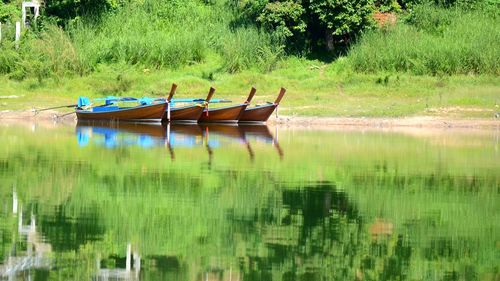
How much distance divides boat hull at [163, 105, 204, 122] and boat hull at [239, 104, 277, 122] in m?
1.38

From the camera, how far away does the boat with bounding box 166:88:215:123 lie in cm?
3253

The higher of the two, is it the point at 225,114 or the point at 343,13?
the point at 343,13

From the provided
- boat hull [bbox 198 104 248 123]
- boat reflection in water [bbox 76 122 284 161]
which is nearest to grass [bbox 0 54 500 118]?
boat hull [bbox 198 104 248 123]

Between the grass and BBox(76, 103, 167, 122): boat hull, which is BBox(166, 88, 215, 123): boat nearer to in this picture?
BBox(76, 103, 167, 122): boat hull

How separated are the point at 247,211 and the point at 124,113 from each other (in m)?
19.0

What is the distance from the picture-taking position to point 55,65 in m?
37.1

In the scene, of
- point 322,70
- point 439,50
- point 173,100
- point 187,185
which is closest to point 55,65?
point 173,100

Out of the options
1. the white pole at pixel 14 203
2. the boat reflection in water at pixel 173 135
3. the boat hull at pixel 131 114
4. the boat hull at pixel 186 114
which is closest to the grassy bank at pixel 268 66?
the boat hull at pixel 186 114

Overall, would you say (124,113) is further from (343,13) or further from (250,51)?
(343,13)

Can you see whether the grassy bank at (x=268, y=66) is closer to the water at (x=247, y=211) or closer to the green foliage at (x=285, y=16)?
the green foliage at (x=285, y=16)

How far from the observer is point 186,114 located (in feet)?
109

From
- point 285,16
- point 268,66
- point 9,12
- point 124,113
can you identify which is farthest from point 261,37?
point 9,12

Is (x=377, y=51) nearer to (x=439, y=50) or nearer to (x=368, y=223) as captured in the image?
(x=439, y=50)

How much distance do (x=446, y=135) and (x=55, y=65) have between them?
47.4 ft
